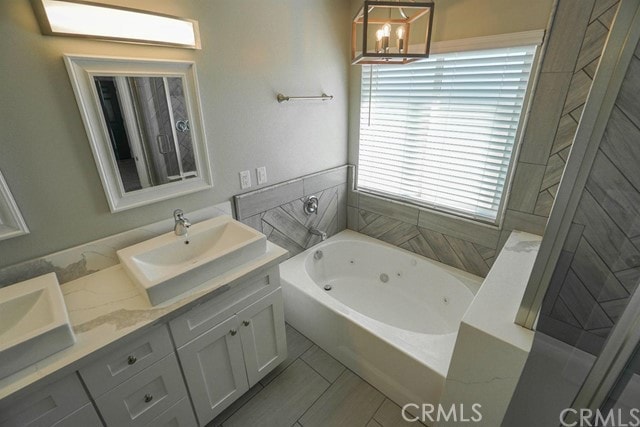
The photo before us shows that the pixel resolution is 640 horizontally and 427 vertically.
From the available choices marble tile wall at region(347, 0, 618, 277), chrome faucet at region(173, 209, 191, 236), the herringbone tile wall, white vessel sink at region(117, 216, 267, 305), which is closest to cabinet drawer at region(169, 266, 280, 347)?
white vessel sink at region(117, 216, 267, 305)

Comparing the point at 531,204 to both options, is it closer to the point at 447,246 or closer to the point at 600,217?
the point at 447,246

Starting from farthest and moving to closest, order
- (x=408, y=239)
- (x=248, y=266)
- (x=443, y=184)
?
(x=408, y=239)
(x=443, y=184)
(x=248, y=266)

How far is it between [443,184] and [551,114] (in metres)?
0.78

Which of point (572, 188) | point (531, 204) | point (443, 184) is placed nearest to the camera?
point (572, 188)

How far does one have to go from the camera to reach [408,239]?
2.52 meters

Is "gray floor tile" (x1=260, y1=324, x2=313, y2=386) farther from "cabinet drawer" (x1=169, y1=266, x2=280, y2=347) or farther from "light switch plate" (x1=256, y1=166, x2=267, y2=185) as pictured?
"light switch plate" (x1=256, y1=166, x2=267, y2=185)

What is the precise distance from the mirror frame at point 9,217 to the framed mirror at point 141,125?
314 mm

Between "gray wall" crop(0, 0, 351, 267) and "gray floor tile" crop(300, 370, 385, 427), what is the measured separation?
4.58 ft

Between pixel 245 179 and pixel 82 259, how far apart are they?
3.18ft

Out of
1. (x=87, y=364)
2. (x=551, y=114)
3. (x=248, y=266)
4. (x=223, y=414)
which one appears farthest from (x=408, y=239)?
(x=87, y=364)

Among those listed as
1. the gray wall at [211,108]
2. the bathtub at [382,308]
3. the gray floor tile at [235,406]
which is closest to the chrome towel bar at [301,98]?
the gray wall at [211,108]

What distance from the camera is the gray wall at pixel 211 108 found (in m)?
1.15

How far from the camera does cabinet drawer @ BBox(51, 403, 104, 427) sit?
3.29 ft

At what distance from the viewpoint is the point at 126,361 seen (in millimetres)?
1107
